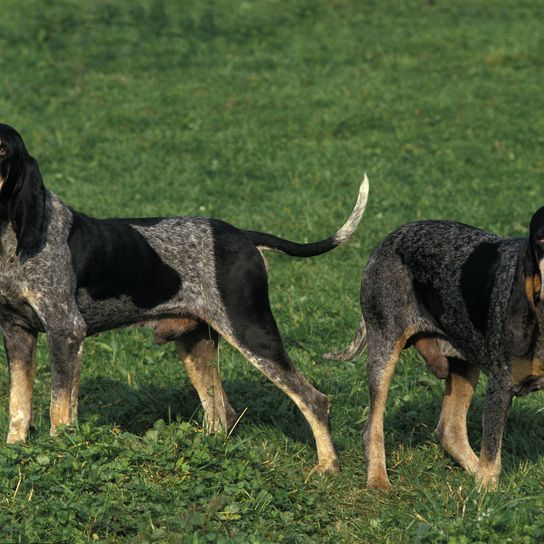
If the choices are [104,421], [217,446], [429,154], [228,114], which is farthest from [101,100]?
[217,446]

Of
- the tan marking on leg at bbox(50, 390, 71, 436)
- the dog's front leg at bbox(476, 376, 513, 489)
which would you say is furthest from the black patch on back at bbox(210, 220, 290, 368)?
the dog's front leg at bbox(476, 376, 513, 489)

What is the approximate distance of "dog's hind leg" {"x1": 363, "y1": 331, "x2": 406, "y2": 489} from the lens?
7270 millimetres

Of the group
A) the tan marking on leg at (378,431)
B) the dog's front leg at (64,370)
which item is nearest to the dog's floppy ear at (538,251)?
the tan marking on leg at (378,431)

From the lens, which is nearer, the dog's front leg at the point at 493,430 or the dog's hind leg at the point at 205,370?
A: the dog's front leg at the point at 493,430

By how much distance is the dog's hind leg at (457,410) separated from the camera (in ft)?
24.8

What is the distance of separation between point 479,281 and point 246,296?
5.48 feet

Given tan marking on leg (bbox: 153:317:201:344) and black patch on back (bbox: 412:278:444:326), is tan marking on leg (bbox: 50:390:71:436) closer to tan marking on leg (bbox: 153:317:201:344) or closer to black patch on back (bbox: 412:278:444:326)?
tan marking on leg (bbox: 153:317:201:344)

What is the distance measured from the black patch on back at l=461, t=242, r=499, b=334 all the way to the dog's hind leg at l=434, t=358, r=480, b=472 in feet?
2.80

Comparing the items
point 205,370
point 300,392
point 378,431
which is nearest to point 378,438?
point 378,431

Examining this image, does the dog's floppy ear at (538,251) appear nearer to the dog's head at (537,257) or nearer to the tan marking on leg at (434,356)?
the dog's head at (537,257)

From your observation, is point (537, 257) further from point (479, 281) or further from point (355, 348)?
point (355, 348)

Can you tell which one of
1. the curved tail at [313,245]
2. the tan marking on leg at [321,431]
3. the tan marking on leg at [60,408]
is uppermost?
the curved tail at [313,245]

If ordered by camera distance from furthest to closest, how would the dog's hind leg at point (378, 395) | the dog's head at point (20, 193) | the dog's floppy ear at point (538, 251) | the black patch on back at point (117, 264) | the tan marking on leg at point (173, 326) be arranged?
the tan marking on leg at point (173, 326)
the black patch on back at point (117, 264)
the dog's hind leg at point (378, 395)
the dog's head at point (20, 193)
the dog's floppy ear at point (538, 251)

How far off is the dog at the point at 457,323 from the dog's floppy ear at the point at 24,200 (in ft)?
7.62
